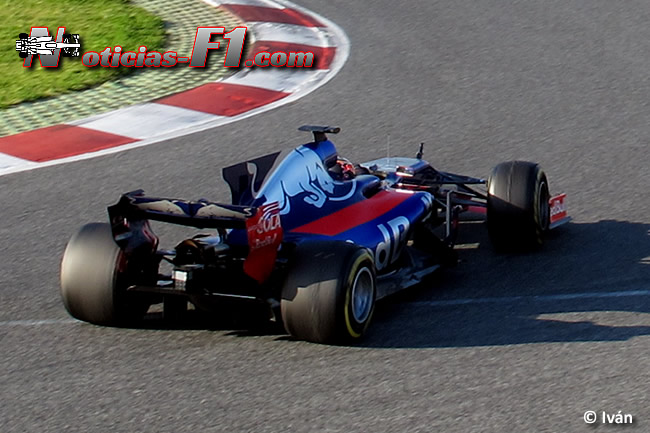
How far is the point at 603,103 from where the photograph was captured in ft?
33.1

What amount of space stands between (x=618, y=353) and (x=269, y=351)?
1.56 metres

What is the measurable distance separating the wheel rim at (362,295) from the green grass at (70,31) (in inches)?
218

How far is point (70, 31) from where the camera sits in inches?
470

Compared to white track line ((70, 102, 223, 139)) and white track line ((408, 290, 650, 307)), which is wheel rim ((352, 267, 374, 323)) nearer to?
white track line ((408, 290, 650, 307))

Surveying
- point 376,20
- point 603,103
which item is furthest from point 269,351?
point 376,20

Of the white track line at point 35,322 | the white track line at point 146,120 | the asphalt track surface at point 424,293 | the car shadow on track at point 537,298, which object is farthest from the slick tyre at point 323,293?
the white track line at point 146,120

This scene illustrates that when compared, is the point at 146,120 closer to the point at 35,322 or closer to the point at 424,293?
the point at 35,322

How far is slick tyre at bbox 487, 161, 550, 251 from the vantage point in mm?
6816

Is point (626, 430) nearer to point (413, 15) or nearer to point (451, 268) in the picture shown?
point (451, 268)

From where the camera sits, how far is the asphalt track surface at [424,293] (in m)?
4.70
